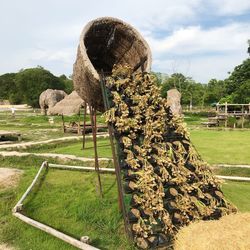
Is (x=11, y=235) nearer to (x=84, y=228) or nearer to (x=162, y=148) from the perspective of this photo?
(x=84, y=228)

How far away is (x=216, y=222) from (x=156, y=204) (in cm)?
84

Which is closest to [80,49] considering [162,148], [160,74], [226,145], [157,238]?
[162,148]

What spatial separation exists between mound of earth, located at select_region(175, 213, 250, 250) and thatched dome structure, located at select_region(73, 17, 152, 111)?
2.84m

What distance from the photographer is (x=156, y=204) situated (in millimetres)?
4582

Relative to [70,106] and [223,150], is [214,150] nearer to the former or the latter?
[223,150]

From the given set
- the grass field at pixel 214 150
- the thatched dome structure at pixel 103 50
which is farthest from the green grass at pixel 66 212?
the grass field at pixel 214 150

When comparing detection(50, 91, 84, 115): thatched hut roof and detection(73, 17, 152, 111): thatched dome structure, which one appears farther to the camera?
detection(50, 91, 84, 115): thatched hut roof

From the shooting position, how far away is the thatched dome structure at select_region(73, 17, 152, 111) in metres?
5.74

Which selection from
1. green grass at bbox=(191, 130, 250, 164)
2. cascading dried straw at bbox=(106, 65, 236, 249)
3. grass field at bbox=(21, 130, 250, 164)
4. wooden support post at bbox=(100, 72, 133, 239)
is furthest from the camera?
grass field at bbox=(21, 130, 250, 164)

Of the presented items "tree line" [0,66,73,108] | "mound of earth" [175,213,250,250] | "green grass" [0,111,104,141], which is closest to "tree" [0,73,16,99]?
"tree line" [0,66,73,108]

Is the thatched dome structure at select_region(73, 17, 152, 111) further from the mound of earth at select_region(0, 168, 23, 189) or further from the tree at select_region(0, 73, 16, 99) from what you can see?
the tree at select_region(0, 73, 16, 99)

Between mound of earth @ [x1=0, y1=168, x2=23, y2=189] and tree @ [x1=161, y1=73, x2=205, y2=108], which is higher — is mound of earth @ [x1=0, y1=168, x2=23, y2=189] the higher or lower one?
the lower one

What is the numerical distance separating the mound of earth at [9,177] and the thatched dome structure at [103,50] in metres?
3.27

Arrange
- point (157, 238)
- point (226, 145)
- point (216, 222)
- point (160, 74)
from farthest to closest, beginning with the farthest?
point (160, 74), point (226, 145), point (157, 238), point (216, 222)
